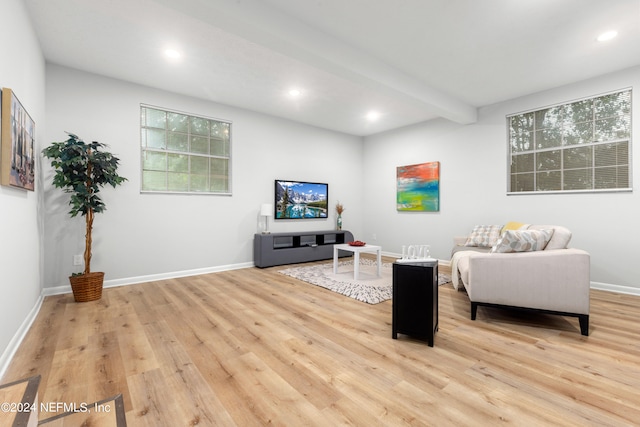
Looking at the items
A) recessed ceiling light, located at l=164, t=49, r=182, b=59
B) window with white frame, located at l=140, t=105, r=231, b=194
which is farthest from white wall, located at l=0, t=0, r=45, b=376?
window with white frame, located at l=140, t=105, r=231, b=194

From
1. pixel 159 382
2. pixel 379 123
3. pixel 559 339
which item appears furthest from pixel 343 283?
pixel 379 123

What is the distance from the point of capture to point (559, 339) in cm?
232

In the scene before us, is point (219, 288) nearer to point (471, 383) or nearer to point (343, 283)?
point (343, 283)

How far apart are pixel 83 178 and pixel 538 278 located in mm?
4637

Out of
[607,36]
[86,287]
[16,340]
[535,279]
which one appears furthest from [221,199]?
[607,36]

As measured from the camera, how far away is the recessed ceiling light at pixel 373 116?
5.39 meters

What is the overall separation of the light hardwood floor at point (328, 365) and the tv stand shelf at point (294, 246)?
1.98 m

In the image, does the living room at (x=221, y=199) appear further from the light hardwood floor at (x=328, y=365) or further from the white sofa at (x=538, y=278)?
the white sofa at (x=538, y=278)

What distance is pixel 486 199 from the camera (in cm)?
499

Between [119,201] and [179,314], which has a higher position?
[119,201]

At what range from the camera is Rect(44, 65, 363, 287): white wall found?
3.62 meters

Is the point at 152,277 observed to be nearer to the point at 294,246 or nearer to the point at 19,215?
the point at 19,215

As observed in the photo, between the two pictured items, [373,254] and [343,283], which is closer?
[343,283]

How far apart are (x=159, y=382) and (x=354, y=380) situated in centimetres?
115
